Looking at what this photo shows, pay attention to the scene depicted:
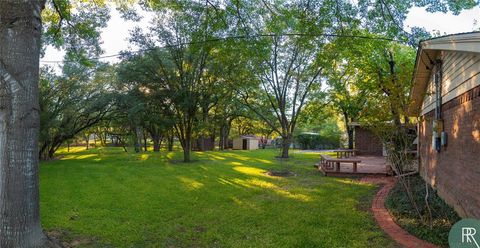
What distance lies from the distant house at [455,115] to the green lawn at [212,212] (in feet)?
5.22

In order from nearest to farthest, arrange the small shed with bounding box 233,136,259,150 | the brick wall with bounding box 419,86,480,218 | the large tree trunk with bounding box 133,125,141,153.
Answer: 1. the brick wall with bounding box 419,86,480,218
2. the large tree trunk with bounding box 133,125,141,153
3. the small shed with bounding box 233,136,259,150

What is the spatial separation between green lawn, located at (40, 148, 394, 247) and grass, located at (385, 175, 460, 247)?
0.55m

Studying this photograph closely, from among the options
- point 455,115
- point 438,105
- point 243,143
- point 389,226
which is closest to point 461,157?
point 455,115

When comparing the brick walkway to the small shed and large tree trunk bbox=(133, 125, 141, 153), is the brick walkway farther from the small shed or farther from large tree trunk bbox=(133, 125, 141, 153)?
the small shed

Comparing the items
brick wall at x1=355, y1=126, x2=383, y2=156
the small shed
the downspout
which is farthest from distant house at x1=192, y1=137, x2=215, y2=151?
the downspout

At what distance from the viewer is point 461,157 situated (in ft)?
18.3

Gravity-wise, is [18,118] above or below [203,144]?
above

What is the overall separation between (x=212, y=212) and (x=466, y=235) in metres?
4.51

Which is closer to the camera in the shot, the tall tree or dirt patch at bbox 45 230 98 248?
the tall tree

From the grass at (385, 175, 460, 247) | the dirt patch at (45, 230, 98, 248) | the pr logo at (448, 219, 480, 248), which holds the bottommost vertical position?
the dirt patch at (45, 230, 98, 248)

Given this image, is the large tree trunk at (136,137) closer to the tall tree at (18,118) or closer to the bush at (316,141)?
the bush at (316,141)

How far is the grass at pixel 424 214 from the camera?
5008 millimetres

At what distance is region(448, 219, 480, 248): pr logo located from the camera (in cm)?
367

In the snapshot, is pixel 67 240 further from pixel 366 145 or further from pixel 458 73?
pixel 366 145
